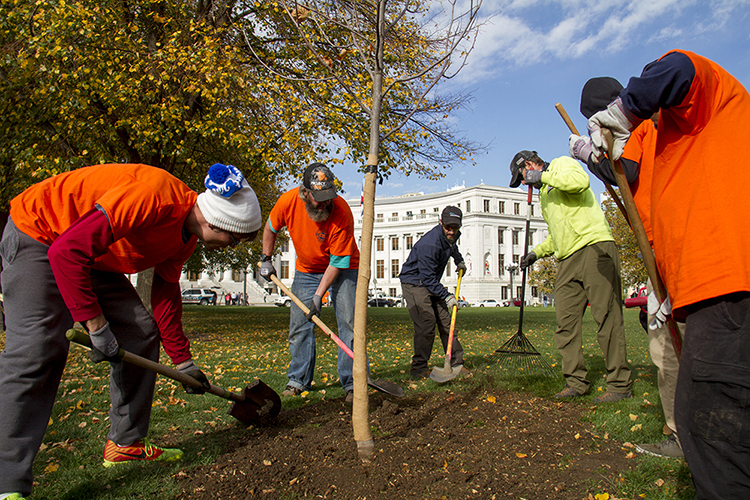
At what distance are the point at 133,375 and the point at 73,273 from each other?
922 mm

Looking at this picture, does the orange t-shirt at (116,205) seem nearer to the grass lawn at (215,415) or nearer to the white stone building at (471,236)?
the grass lawn at (215,415)

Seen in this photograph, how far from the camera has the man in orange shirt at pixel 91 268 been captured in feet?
7.28

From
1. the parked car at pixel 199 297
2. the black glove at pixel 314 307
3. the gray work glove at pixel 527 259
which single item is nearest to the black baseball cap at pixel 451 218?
the gray work glove at pixel 527 259

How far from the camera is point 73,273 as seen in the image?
2.18 metres

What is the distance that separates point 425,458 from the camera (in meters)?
2.92

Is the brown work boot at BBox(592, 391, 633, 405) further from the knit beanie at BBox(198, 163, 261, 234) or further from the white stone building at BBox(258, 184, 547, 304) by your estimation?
the white stone building at BBox(258, 184, 547, 304)

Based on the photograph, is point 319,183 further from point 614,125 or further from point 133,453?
point 614,125

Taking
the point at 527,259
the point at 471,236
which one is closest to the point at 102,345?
the point at 527,259

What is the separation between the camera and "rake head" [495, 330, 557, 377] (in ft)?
17.8

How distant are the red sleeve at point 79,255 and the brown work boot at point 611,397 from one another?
3.89m

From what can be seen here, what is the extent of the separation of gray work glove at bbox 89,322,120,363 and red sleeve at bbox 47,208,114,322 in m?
0.11

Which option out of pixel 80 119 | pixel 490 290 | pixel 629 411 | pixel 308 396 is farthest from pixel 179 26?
pixel 490 290

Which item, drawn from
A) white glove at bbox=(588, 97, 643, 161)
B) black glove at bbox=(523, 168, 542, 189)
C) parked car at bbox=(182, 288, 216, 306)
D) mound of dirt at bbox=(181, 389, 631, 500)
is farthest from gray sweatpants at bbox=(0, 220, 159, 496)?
parked car at bbox=(182, 288, 216, 306)

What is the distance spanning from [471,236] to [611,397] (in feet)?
225
